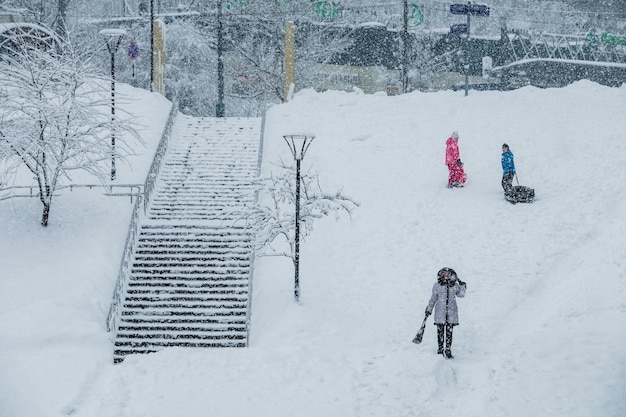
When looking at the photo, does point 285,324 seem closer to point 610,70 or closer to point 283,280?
point 283,280

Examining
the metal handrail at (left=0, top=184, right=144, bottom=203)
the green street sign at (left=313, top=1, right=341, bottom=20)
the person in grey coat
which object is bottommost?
the person in grey coat

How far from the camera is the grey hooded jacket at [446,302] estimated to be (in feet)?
40.4

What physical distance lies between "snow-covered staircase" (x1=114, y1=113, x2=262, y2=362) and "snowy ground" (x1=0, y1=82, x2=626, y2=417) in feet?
2.31

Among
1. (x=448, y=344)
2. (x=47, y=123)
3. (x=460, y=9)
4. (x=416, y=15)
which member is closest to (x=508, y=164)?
(x=448, y=344)

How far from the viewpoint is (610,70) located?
38.6 m

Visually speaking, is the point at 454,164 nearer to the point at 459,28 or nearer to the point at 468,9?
the point at 459,28

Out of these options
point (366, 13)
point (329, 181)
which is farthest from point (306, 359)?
point (366, 13)

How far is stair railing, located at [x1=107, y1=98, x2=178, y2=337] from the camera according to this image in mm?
15688

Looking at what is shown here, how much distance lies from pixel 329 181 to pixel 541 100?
11.4m

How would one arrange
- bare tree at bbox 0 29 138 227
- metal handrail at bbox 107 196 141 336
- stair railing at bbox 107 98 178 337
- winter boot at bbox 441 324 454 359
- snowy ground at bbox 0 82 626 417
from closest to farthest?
snowy ground at bbox 0 82 626 417 < winter boot at bbox 441 324 454 359 < metal handrail at bbox 107 196 141 336 < stair railing at bbox 107 98 178 337 < bare tree at bbox 0 29 138 227

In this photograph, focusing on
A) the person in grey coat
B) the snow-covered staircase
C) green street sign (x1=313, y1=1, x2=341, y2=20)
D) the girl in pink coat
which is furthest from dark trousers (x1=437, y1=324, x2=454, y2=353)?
green street sign (x1=313, y1=1, x2=341, y2=20)

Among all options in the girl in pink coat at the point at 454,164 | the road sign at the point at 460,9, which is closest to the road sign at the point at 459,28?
the road sign at the point at 460,9

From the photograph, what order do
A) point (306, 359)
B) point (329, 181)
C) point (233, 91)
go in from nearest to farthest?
point (306, 359)
point (329, 181)
point (233, 91)

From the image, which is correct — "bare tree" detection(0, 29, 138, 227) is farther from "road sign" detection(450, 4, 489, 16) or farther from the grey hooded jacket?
"road sign" detection(450, 4, 489, 16)
